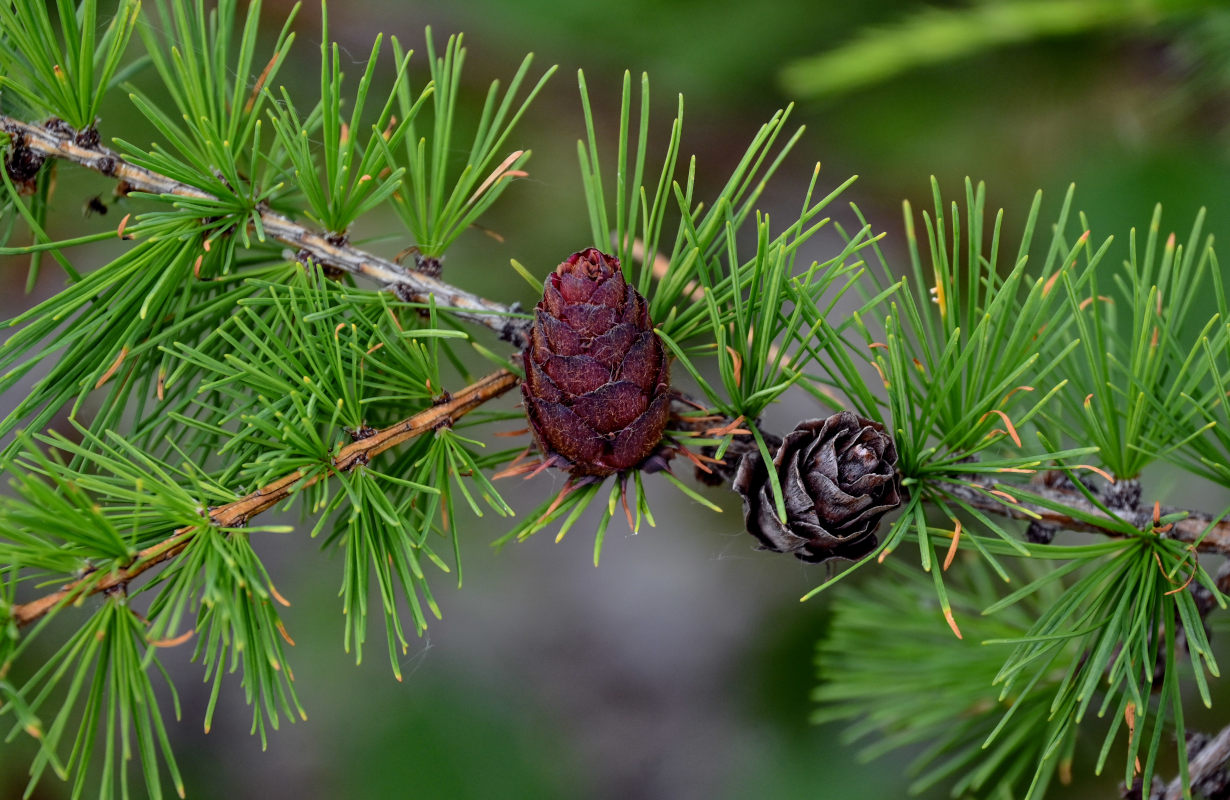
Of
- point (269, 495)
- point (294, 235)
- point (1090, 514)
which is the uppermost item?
point (294, 235)

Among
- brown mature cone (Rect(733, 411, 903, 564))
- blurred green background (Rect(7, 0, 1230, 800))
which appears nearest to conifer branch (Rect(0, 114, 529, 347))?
brown mature cone (Rect(733, 411, 903, 564))

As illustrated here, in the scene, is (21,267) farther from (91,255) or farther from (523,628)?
(523,628)

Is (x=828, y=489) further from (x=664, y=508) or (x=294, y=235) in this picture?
(x=664, y=508)

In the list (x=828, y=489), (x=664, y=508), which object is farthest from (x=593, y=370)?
(x=664, y=508)

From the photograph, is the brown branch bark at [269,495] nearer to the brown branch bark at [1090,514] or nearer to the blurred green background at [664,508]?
the brown branch bark at [1090,514]

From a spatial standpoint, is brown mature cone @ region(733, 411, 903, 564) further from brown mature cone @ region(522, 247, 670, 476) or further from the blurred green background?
the blurred green background
